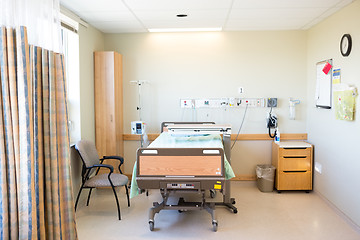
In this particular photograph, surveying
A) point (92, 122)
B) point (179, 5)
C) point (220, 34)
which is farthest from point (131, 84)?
point (179, 5)

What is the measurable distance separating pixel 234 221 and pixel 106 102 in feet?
7.64

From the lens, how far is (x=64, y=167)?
2.62 m

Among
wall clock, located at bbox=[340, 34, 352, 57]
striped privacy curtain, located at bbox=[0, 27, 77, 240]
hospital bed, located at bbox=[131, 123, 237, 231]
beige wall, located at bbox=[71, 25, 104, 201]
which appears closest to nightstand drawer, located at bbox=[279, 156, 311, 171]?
wall clock, located at bbox=[340, 34, 352, 57]

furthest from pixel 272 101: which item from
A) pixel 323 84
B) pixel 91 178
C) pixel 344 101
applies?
pixel 91 178

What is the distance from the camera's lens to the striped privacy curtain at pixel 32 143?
7.14ft

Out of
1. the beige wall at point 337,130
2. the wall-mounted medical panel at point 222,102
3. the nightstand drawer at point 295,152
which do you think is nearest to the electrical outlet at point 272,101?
the wall-mounted medical panel at point 222,102

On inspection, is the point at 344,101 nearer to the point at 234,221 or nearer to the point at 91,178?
the point at 234,221

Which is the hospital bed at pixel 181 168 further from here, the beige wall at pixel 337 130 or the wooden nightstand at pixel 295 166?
the wooden nightstand at pixel 295 166

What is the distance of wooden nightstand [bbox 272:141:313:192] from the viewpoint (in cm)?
464

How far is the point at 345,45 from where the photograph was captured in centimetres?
371

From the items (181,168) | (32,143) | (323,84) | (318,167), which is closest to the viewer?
(32,143)

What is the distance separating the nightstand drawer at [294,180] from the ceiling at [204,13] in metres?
2.04

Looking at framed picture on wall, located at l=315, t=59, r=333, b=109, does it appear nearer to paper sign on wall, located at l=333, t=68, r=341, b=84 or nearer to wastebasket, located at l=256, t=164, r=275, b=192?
paper sign on wall, located at l=333, t=68, r=341, b=84

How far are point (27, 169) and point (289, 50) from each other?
4047 millimetres
